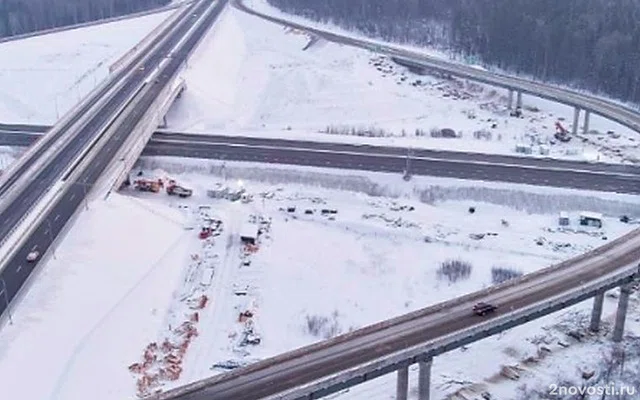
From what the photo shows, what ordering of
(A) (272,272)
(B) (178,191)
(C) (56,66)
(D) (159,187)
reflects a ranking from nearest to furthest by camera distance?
(A) (272,272), (B) (178,191), (D) (159,187), (C) (56,66)

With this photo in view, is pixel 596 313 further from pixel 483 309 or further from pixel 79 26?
pixel 79 26

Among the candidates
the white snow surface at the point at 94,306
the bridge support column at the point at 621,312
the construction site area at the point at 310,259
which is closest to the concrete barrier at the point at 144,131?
the construction site area at the point at 310,259

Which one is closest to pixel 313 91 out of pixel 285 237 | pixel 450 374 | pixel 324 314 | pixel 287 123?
pixel 287 123

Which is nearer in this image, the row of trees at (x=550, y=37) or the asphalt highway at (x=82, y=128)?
the asphalt highway at (x=82, y=128)

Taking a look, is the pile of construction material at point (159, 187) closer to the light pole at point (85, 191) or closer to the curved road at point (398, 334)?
the light pole at point (85, 191)

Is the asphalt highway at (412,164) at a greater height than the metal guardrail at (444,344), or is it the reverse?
the asphalt highway at (412,164)

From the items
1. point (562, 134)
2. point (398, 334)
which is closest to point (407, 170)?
point (562, 134)

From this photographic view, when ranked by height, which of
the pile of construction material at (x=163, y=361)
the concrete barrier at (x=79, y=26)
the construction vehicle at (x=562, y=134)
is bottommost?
the pile of construction material at (x=163, y=361)
